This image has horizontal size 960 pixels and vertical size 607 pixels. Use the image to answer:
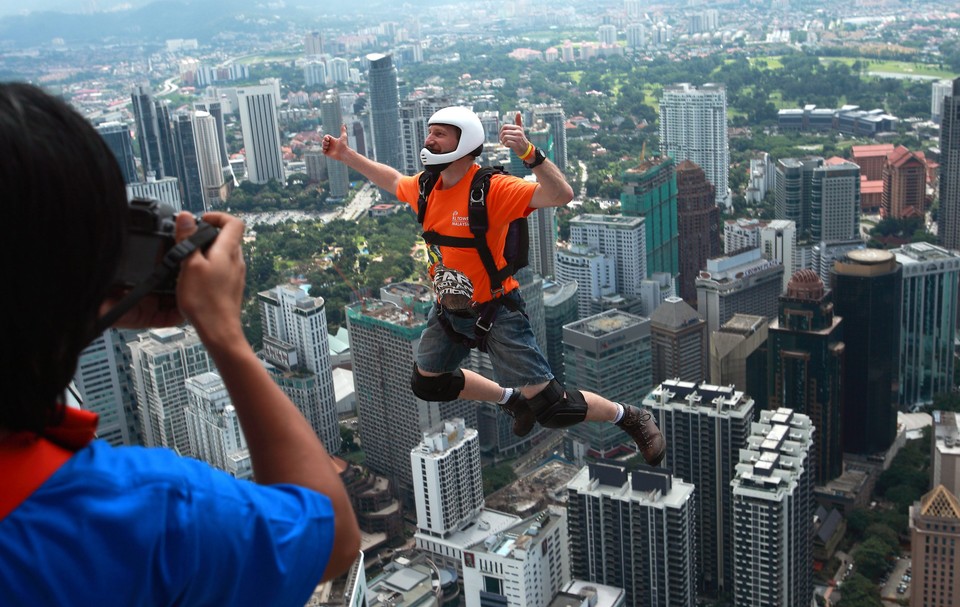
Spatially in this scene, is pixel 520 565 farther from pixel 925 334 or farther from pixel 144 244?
pixel 144 244

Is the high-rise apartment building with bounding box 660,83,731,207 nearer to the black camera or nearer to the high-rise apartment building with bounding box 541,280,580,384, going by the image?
the high-rise apartment building with bounding box 541,280,580,384

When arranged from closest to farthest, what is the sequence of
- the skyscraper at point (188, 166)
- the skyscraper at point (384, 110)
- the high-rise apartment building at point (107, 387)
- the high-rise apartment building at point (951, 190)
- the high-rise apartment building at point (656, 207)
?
the high-rise apartment building at point (107, 387) < the high-rise apartment building at point (656, 207) < the high-rise apartment building at point (951, 190) < the skyscraper at point (188, 166) < the skyscraper at point (384, 110)

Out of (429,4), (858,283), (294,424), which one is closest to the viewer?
(294,424)

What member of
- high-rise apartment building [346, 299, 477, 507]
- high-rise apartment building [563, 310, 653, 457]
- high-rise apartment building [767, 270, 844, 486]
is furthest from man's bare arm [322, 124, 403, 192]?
high-rise apartment building [767, 270, 844, 486]

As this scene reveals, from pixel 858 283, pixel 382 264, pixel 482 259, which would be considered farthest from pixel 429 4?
pixel 482 259

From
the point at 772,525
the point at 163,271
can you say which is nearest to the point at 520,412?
the point at 163,271

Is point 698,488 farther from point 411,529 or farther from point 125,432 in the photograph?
point 125,432

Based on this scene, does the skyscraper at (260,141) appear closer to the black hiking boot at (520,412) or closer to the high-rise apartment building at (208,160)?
the high-rise apartment building at (208,160)

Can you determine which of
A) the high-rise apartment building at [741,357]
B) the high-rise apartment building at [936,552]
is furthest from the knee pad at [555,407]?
the high-rise apartment building at [741,357]
